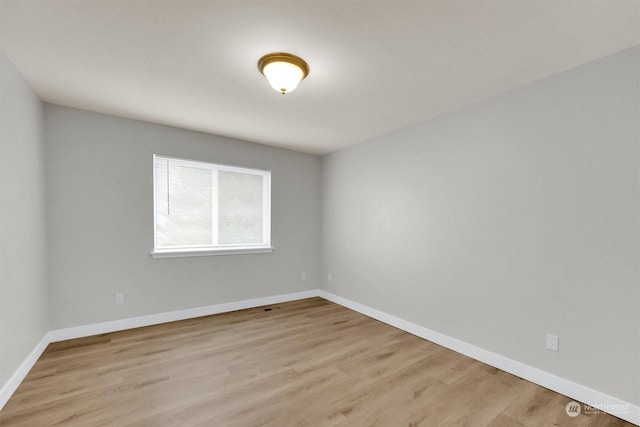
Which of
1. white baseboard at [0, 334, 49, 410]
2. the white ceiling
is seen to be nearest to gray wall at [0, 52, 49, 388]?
white baseboard at [0, 334, 49, 410]

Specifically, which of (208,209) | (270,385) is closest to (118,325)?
(208,209)

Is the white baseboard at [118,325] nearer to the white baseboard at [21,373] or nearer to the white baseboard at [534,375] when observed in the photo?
the white baseboard at [21,373]

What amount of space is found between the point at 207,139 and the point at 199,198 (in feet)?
2.57

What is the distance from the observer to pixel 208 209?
376 cm

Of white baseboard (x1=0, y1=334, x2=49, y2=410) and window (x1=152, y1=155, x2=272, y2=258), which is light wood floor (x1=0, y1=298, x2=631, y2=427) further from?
window (x1=152, y1=155, x2=272, y2=258)

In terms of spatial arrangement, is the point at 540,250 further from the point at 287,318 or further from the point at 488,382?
the point at 287,318

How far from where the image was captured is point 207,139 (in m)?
3.67

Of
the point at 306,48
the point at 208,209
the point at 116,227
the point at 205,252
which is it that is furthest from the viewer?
the point at 208,209

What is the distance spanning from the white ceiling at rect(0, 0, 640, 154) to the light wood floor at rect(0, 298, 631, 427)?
2.39 m

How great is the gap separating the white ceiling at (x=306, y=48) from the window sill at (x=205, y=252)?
5.35 ft

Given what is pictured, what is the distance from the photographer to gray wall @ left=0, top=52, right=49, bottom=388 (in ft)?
6.25

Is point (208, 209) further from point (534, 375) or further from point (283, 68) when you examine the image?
point (534, 375)

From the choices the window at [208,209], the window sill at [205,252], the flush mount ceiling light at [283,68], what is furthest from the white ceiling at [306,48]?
the window sill at [205,252]

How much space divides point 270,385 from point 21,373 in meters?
1.89
